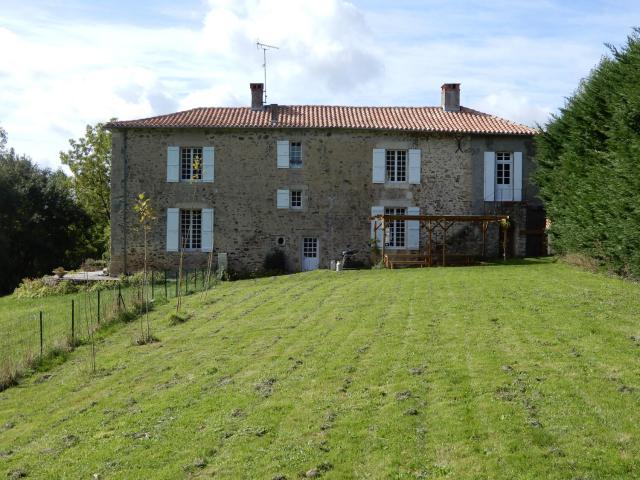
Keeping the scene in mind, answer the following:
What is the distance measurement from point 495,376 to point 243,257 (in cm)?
1647

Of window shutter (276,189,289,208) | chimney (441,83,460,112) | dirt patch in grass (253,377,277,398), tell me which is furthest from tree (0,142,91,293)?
dirt patch in grass (253,377,277,398)

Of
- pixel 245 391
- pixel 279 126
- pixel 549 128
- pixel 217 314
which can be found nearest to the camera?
pixel 245 391

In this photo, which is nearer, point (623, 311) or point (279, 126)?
point (623, 311)

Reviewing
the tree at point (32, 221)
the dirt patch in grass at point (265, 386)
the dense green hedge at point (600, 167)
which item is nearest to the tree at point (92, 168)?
the tree at point (32, 221)

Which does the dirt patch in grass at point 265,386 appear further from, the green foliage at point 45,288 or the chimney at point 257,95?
the chimney at point 257,95

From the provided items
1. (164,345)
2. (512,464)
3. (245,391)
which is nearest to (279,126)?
(164,345)

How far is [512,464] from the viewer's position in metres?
5.03

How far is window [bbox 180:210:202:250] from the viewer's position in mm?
23078

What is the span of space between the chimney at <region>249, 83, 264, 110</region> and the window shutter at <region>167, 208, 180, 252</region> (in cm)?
462

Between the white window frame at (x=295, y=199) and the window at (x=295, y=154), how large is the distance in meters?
0.86

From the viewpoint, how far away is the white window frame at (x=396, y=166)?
23.1 meters

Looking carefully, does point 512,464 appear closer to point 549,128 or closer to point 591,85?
point 591,85

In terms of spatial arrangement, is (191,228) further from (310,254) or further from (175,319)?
(175,319)

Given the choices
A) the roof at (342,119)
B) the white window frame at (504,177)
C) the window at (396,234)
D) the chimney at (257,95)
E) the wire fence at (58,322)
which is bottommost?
the wire fence at (58,322)
